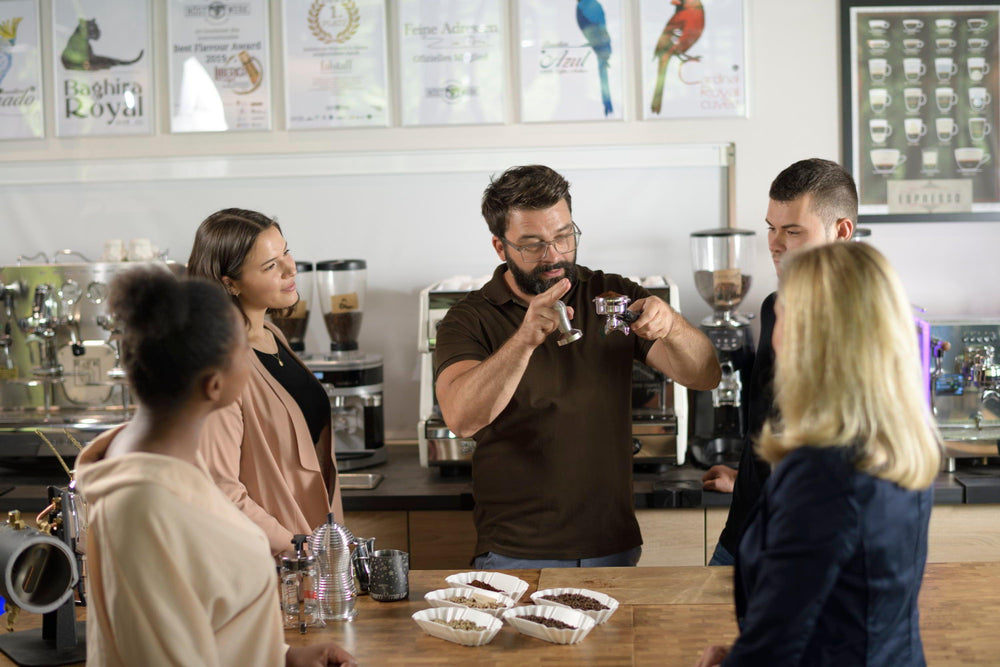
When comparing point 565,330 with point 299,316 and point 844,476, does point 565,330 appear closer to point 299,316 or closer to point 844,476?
point 844,476

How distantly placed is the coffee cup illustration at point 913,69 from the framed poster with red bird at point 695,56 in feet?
1.83

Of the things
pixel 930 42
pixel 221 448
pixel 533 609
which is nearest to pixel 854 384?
pixel 533 609

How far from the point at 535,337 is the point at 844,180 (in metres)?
0.76

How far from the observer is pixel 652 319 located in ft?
7.28

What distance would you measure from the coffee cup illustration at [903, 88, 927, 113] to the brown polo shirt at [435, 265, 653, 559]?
5.68ft

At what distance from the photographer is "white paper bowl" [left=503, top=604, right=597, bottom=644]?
1750mm

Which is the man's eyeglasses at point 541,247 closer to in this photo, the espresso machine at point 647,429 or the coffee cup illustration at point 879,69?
the espresso machine at point 647,429

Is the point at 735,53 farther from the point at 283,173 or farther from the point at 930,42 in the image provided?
the point at 283,173

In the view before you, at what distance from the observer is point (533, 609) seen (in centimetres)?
185

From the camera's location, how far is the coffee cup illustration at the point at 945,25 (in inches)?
138

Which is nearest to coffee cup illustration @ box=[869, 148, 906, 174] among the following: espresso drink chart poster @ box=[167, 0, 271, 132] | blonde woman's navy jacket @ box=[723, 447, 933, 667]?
espresso drink chart poster @ box=[167, 0, 271, 132]

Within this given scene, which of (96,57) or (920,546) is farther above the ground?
(96,57)

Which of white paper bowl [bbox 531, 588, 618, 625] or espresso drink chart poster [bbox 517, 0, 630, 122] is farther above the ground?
espresso drink chart poster [bbox 517, 0, 630, 122]

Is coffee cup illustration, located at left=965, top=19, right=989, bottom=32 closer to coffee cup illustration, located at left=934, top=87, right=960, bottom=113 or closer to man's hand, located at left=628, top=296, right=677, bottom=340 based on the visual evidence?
coffee cup illustration, located at left=934, top=87, right=960, bottom=113
